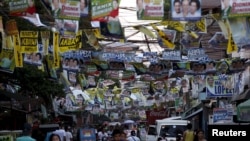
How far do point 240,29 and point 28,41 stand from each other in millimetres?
6425

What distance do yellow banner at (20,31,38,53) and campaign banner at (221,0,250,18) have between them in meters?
6.53

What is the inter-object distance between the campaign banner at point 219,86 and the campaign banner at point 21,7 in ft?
42.4

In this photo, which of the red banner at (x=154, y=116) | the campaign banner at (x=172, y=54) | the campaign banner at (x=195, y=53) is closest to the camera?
the campaign banner at (x=195, y=53)

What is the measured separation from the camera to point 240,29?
16.1m

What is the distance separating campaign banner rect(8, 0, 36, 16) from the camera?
50.1 ft

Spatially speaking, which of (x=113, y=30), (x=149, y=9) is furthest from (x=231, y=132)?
(x=113, y=30)

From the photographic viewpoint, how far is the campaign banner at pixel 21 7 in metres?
15.3

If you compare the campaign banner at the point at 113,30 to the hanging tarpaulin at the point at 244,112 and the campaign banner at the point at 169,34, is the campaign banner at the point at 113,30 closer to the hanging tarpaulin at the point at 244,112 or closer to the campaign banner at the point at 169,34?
the campaign banner at the point at 169,34

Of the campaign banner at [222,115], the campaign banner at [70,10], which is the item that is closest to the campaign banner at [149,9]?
the campaign banner at [70,10]

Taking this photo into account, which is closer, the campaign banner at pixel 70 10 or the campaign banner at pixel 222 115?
the campaign banner at pixel 70 10

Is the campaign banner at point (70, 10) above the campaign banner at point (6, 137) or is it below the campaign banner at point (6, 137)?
above

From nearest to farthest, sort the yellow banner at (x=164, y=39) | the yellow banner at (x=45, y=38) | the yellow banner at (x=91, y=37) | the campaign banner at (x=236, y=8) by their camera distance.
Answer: the campaign banner at (x=236, y=8), the yellow banner at (x=164, y=39), the yellow banner at (x=45, y=38), the yellow banner at (x=91, y=37)

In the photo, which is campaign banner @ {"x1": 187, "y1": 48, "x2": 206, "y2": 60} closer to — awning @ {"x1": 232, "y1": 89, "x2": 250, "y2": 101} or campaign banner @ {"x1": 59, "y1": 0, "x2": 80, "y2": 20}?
awning @ {"x1": 232, "y1": 89, "x2": 250, "y2": 101}

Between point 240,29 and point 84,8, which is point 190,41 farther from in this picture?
point 84,8
